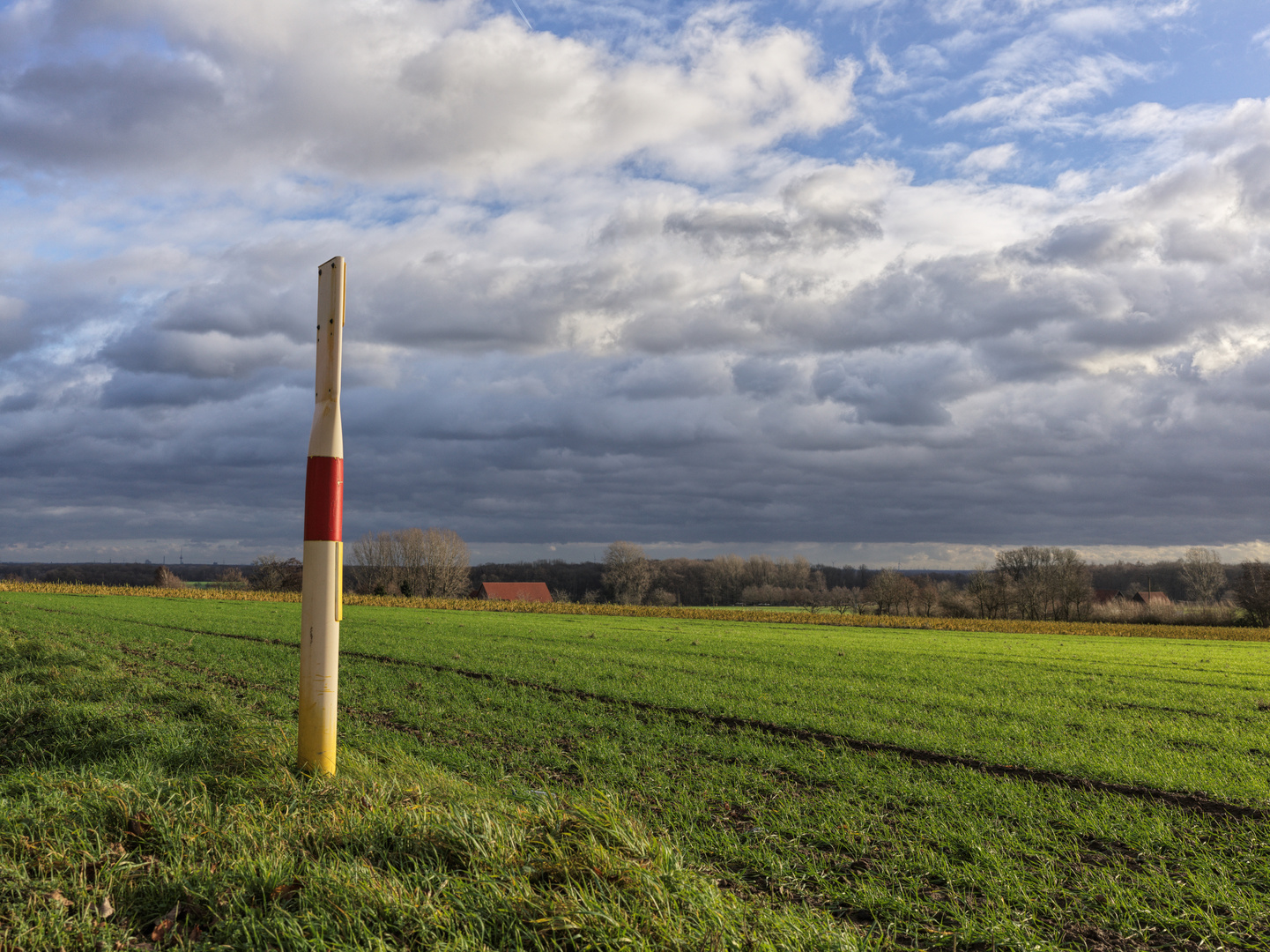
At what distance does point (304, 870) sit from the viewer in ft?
11.2

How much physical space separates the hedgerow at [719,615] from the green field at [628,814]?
35257 mm

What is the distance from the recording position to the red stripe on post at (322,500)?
5379mm

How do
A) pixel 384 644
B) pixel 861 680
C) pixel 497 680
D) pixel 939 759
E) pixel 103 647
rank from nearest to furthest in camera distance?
pixel 939 759 → pixel 497 680 → pixel 861 680 → pixel 103 647 → pixel 384 644

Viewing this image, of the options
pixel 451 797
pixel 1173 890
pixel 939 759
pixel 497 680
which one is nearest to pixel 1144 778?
pixel 939 759

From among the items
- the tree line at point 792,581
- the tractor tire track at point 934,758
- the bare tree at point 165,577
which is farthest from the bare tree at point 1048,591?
the bare tree at point 165,577

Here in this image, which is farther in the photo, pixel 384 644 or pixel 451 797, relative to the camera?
pixel 384 644

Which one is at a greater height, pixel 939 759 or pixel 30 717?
pixel 30 717

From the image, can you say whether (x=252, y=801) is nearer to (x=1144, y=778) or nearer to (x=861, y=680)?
(x=1144, y=778)

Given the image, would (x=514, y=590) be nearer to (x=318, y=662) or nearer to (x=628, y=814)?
(x=628, y=814)

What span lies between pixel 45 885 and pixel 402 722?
21.1ft

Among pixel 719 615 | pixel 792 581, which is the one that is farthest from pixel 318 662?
pixel 792 581

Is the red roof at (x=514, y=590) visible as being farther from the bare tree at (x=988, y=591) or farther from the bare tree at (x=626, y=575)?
the bare tree at (x=988, y=591)

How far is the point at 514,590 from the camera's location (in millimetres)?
104562

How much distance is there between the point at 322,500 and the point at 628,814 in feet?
10.6
